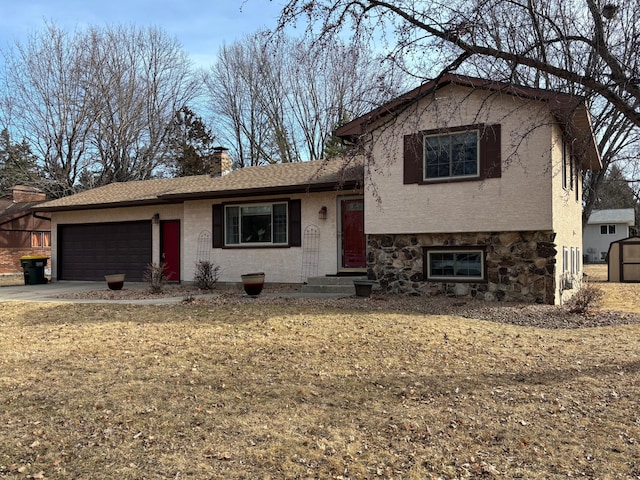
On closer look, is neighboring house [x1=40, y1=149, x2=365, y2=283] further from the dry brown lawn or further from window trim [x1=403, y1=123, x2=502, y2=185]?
the dry brown lawn

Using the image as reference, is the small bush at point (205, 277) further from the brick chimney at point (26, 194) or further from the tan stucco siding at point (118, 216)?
the brick chimney at point (26, 194)

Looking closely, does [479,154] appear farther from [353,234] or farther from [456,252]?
[353,234]

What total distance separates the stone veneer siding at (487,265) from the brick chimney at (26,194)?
22.6 m

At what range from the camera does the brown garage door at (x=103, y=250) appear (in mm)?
16594

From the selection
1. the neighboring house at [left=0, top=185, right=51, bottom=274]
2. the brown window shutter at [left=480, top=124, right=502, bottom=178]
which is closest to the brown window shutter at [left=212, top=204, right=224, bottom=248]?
the brown window shutter at [left=480, top=124, right=502, bottom=178]

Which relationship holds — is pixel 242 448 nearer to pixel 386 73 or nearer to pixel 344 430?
pixel 344 430

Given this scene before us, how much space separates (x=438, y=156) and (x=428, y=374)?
6831 millimetres

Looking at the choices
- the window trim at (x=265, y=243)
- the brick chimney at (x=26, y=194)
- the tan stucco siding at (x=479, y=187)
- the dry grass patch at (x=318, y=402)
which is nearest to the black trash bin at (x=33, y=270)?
the window trim at (x=265, y=243)

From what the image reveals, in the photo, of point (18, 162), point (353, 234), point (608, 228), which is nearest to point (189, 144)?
point (18, 162)

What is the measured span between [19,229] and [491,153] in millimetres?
24196

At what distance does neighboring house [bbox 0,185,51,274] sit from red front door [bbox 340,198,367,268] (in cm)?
1742

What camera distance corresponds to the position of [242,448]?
3.63 metres

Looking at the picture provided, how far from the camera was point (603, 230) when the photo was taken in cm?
3984

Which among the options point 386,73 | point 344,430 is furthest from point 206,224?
point 344,430
